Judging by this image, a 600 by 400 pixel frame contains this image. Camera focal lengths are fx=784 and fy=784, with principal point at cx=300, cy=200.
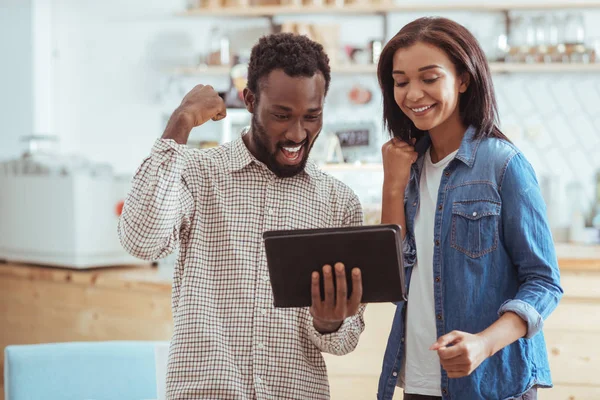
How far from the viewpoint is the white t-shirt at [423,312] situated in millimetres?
1409

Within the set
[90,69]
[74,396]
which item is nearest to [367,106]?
[90,69]

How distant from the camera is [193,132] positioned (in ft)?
11.6

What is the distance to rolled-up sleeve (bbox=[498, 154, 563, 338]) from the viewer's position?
129 centimetres

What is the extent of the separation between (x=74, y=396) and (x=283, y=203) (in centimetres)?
100

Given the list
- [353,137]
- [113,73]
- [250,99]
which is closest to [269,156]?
[250,99]

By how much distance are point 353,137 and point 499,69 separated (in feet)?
2.79

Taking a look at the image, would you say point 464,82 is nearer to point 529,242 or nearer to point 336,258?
point 529,242

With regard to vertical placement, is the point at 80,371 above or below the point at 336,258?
below

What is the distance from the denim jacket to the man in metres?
0.21

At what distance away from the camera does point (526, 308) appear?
4.11ft

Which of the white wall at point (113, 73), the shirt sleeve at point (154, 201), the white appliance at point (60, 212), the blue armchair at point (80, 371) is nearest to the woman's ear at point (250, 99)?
the shirt sleeve at point (154, 201)

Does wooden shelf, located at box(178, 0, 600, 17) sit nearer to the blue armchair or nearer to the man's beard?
the blue armchair

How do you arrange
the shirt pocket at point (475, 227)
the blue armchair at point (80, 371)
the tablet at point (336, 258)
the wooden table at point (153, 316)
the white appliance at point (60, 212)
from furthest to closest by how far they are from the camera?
the white appliance at point (60, 212) < the wooden table at point (153, 316) < the blue armchair at point (80, 371) < the shirt pocket at point (475, 227) < the tablet at point (336, 258)

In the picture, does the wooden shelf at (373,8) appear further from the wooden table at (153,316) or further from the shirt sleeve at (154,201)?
the shirt sleeve at (154,201)
